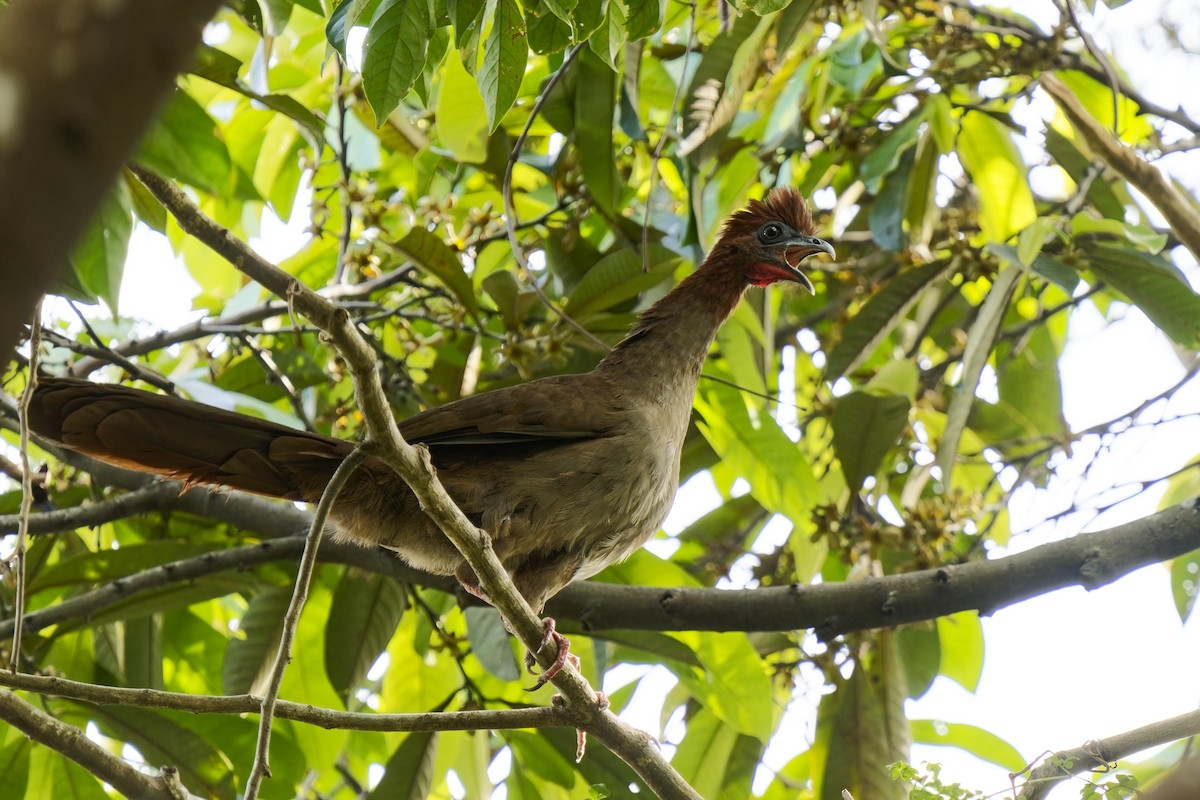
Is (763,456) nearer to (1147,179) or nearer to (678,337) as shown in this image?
(678,337)

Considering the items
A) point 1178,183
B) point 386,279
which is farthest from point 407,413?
point 1178,183

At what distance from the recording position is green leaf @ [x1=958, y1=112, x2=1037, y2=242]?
15.0 feet

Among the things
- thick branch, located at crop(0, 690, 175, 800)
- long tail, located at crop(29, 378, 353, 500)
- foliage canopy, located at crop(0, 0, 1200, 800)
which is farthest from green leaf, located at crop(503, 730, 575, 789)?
thick branch, located at crop(0, 690, 175, 800)

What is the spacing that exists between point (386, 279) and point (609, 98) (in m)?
1.05

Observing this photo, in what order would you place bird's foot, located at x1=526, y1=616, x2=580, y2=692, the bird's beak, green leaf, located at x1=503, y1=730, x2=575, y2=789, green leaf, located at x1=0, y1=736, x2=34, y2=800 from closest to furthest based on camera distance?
A: 1. bird's foot, located at x1=526, y1=616, x2=580, y2=692
2. green leaf, located at x1=0, y1=736, x2=34, y2=800
3. green leaf, located at x1=503, y1=730, x2=575, y2=789
4. the bird's beak

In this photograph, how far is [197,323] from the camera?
4023mm

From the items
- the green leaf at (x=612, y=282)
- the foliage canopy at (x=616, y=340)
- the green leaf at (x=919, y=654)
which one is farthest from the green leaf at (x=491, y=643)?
the green leaf at (x=919, y=654)

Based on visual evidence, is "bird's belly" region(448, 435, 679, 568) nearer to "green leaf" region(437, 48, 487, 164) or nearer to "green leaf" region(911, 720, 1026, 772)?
"green leaf" region(437, 48, 487, 164)

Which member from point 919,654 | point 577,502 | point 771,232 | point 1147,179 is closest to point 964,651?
point 919,654

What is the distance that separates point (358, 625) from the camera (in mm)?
4059

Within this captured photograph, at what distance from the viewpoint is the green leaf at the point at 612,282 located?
3.93m

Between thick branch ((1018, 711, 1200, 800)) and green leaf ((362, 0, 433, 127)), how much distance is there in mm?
2107

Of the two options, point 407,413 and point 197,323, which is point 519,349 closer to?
point 407,413

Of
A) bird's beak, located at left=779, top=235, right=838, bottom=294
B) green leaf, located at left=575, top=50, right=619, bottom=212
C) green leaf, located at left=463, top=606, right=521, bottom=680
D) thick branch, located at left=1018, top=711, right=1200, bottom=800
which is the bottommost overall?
thick branch, located at left=1018, top=711, right=1200, bottom=800
